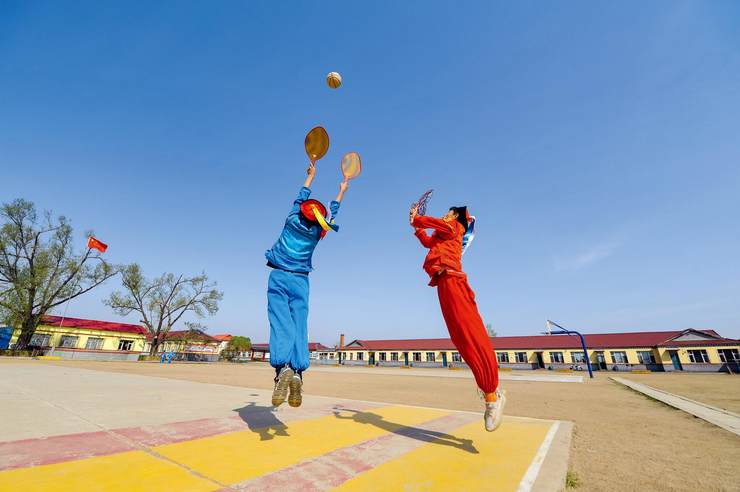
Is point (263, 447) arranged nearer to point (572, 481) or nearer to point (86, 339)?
point (572, 481)

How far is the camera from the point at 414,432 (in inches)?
156

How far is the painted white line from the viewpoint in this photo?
2.27 meters

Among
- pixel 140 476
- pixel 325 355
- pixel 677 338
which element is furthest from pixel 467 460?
pixel 325 355

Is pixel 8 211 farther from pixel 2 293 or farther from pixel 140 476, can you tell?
pixel 140 476

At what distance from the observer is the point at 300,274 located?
4.05 metres

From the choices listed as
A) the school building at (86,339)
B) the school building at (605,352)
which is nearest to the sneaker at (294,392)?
the school building at (605,352)

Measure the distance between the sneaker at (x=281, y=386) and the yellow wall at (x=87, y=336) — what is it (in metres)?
59.2

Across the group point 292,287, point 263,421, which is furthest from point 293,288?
point 263,421

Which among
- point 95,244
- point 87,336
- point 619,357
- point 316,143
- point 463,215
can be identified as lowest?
point 619,357

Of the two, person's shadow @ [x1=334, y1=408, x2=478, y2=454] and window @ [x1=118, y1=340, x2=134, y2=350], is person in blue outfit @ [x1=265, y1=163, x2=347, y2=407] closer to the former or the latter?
person's shadow @ [x1=334, y1=408, x2=478, y2=454]

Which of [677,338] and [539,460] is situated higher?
[677,338]

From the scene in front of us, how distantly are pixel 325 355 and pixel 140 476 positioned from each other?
244 ft

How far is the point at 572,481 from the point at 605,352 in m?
51.7

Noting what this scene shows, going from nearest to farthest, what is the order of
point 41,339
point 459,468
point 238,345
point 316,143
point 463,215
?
point 459,468
point 463,215
point 316,143
point 41,339
point 238,345
